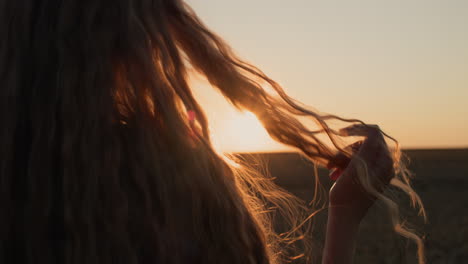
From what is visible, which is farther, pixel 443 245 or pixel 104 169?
pixel 443 245

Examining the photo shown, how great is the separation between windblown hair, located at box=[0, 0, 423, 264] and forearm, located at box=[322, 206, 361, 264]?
0.42ft

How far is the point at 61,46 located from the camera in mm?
1641

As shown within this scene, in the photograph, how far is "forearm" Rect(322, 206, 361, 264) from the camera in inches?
71.5

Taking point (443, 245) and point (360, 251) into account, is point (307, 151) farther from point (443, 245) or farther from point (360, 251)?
point (443, 245)

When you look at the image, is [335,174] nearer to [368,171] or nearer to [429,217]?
[368,171]

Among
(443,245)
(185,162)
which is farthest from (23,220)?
(443,245)

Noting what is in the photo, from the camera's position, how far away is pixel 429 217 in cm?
1134

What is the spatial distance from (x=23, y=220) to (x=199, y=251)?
1.69 feet

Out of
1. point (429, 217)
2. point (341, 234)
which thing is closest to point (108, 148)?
point (341, 234)

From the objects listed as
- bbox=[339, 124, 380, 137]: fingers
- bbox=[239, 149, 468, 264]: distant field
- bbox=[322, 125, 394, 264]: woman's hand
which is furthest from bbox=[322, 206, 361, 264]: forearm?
bbox=[239, 149, 468, 264]: distant field

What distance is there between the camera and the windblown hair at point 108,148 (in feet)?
5.02

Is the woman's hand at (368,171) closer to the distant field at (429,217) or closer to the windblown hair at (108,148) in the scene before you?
the windblown hair at (108,148)

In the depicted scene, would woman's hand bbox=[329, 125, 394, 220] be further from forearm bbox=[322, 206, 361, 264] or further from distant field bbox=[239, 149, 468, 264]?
distant field bbox=[239, 149, 468, 264]

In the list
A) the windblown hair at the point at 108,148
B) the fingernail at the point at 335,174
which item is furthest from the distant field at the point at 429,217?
the windblown hair at the point at 108,148
